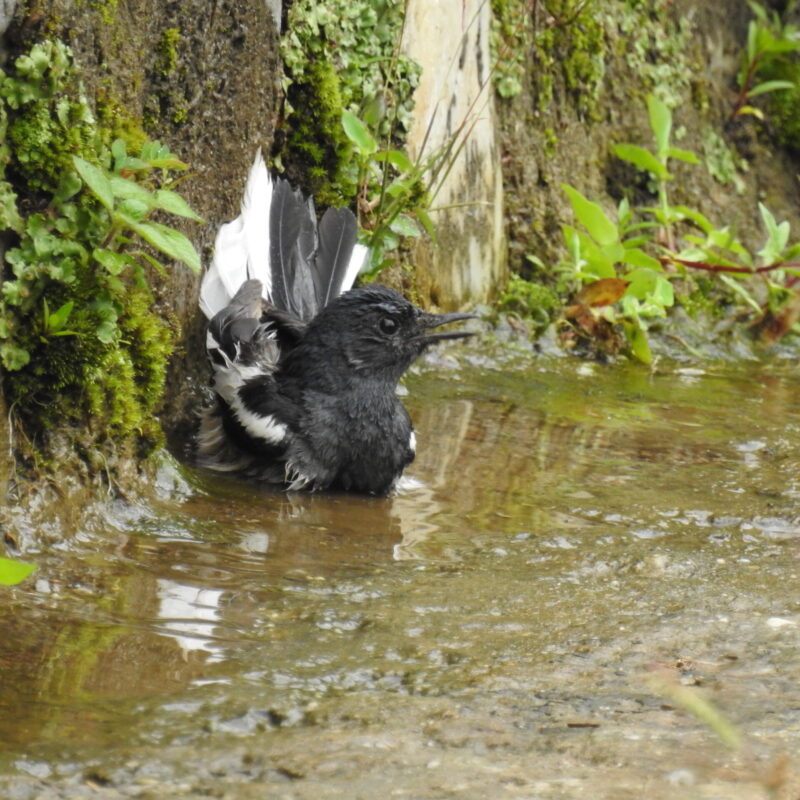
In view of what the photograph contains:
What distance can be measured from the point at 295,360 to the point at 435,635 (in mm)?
2140

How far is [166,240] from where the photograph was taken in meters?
3.79

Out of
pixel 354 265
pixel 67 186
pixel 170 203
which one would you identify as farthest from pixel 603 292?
pixel 67 186

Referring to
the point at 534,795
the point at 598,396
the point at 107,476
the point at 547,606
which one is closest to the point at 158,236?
the point at 107,476

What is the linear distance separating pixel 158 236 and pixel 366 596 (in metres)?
1.19

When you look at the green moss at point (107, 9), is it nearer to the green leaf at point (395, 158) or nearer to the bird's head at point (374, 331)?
the bird's head at point (374, 331)

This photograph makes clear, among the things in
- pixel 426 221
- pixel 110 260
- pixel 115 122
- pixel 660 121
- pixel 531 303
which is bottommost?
pixel 531 303

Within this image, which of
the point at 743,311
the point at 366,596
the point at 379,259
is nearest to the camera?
the point at 366,596

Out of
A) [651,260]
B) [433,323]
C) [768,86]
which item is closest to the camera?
[433,323]

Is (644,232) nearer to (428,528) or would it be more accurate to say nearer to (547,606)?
(428,528)

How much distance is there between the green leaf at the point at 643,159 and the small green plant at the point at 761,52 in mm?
1291

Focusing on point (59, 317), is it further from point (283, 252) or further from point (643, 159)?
point (643, 159)

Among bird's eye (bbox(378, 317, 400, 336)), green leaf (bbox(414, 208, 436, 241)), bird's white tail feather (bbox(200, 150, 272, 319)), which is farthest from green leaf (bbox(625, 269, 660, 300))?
bird's white tail feather (bbox(200, 150, 272, 319))

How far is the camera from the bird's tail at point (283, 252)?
529 cm

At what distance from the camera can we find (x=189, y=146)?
16.6 feet
